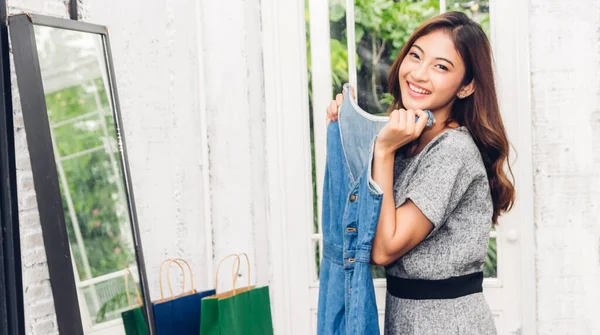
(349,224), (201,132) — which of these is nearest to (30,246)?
(349,224)

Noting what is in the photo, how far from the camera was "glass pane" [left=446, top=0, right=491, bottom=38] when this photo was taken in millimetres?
2371

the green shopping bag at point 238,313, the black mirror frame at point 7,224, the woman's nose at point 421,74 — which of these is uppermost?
the woman's nose at point 421,74

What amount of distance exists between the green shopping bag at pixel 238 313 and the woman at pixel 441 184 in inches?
24.8

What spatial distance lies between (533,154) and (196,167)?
1226mm

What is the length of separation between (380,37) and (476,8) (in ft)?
1.17

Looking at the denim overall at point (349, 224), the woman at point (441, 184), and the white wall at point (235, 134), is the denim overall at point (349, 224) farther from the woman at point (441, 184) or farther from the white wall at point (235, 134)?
the white wall at point (235, 134)

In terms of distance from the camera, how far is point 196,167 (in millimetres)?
2531

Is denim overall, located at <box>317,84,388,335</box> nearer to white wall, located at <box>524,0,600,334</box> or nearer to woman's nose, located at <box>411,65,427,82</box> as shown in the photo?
woman's nose, located at <box>411,65,427,82</box>

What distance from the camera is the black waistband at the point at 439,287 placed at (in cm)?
151

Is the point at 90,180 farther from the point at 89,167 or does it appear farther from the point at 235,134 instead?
the point at 235,134

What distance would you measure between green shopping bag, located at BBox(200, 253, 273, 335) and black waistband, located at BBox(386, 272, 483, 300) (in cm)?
69

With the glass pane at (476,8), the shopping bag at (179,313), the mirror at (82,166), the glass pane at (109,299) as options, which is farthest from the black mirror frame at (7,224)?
the glass pane at (476,8)

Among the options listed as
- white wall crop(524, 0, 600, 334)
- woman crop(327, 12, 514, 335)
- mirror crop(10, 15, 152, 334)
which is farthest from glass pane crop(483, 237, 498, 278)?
mirror crop(10, 15, 152, 334)

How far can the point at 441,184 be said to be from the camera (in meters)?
1.47
